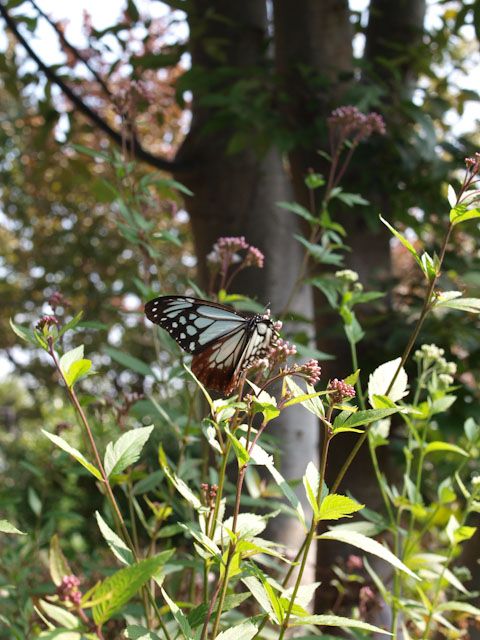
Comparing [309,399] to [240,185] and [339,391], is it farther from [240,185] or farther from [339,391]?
[240,185]

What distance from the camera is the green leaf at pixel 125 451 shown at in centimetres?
93

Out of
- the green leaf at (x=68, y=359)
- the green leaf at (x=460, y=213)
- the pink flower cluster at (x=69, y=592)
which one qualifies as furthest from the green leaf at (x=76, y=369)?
the green leaf at (x=460, y=213)

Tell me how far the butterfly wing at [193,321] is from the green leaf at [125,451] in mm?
287

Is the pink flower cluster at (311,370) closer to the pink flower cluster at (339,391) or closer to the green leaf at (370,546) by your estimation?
the pink flower cluster at (339,391)

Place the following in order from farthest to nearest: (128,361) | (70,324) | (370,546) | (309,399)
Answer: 1. (128,361)
2. (70,324)
3. (309,399)
4. (370,546)

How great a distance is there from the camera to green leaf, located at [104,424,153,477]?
928 millimetres

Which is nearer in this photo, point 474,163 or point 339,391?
point 339,391

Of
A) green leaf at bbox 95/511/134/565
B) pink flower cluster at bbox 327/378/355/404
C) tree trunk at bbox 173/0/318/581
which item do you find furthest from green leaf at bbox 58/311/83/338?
tree trunk at bbox 173/0/318/581

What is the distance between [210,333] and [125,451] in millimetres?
365

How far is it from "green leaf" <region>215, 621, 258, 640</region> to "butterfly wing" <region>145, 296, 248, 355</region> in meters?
0.50

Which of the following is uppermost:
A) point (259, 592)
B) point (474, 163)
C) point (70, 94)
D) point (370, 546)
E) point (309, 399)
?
point (474, 163)

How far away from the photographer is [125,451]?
3.12 feet

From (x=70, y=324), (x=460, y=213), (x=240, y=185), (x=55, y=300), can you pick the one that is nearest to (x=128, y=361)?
(x=55, y=300)

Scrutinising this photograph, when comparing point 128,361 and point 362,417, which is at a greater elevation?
point 362,417
